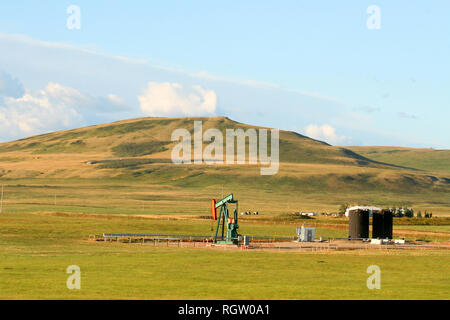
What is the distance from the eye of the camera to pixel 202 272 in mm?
45594

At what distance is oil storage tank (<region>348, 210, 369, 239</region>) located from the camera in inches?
3775

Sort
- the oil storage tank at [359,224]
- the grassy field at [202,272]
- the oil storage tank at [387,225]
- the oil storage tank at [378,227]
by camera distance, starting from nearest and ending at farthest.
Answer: the grassy field at [202,272], the oil storage tank at [378,227], the oil storage tank at [387,225], the oil storage tank at [359,224]

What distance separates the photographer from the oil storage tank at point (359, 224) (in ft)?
315

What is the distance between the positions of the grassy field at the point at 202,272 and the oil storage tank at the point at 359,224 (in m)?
23.9

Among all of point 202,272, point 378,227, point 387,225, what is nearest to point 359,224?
point 378,227

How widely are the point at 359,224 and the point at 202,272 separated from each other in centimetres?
5444

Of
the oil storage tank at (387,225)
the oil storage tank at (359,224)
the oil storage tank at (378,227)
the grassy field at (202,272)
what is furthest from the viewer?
the oil storage tank at (359,224)

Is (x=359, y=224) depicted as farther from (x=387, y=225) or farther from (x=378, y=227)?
(x=387, y=225)

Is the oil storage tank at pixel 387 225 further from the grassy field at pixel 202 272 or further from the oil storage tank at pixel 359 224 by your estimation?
the grassy field at pixel 202 272

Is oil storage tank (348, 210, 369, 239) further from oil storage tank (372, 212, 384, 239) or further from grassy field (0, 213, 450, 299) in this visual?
grassy field (0, 213, 450, 299)

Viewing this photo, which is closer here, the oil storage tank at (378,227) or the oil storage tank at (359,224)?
the oil storage tank at (378,227)

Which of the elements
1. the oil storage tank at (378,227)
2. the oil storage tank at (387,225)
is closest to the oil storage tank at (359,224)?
the oil storage tank at (378,227)
